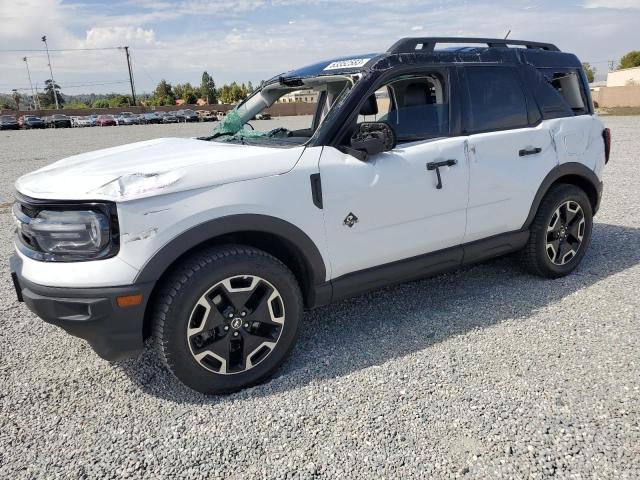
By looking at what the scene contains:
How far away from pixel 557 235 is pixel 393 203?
1.88 m

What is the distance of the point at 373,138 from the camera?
9.63ft

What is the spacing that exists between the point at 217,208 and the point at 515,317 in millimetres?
2347

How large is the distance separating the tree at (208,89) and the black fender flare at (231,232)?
8861cm

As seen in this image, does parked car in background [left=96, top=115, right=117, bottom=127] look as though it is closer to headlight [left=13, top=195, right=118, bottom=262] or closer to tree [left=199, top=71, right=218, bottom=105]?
tree [left=199, top=71, right=218, bottom=105]

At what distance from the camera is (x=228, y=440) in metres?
2.48

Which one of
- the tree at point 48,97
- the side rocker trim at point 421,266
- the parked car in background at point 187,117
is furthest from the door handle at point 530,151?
the tree at point 48,97

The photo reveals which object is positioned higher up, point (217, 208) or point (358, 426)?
point (217, 208)

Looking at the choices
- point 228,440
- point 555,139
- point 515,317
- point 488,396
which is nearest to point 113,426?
point 228,440

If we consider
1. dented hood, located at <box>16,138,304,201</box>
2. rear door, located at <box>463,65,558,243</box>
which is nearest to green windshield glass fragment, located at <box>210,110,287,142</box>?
dented hood, located at <box>16,138,304,201</box>

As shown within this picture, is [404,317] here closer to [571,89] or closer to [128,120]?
[571,89]

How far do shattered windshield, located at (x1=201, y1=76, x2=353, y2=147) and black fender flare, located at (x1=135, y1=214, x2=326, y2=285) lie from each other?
746 millimetres

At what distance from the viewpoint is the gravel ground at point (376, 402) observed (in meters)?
2.30

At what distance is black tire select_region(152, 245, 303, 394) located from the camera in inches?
102

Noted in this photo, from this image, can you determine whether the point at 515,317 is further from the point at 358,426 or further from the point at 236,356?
the point at 236,356
